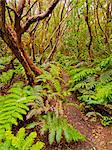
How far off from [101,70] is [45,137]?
3.84 metres

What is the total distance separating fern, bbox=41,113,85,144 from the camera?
4.74m

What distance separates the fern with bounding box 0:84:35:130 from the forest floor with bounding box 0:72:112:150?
2.44 ft

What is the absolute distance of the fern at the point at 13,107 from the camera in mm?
4586

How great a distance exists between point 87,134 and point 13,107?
67.9 inches

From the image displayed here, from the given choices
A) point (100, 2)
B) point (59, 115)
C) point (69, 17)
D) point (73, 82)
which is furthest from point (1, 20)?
point (69, 17)

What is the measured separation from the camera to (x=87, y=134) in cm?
564

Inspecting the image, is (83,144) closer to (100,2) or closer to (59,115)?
(59,115)

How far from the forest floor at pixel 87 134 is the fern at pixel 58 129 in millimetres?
183

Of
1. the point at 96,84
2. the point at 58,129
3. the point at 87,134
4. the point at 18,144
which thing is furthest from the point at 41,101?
the point at 96,84

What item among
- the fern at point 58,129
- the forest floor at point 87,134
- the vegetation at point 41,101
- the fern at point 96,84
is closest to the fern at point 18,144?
the vegetation at point 41,101

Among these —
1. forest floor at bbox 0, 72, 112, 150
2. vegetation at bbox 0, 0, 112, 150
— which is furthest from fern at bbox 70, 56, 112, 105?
forest floor at bbox 0, 72, 112, 150

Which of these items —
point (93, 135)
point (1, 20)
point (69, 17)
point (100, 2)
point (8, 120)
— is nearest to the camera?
point (8, 120)

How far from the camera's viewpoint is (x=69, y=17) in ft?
43.8

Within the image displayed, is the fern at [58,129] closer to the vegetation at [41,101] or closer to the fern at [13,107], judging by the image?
the vegetation at [41,101]
